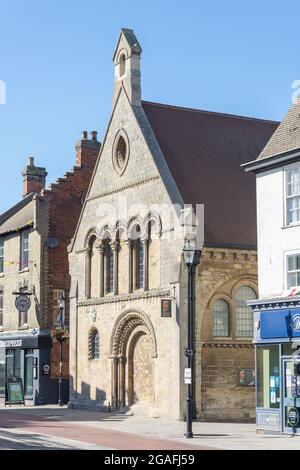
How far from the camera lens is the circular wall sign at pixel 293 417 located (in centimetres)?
2752

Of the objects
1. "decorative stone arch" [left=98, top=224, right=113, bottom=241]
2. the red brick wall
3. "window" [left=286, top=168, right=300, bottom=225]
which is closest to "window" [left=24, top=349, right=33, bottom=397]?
the red brick wall

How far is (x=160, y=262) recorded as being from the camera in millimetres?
36906

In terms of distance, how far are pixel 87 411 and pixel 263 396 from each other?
13.0 meters

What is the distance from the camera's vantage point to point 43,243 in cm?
4722

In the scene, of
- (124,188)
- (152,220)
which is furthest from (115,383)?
(124,188)

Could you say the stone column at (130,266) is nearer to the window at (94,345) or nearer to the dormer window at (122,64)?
the window at (94,345)

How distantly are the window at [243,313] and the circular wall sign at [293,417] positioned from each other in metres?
9.18

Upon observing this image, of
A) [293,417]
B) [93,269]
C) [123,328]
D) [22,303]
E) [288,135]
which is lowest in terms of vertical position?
[293,417]

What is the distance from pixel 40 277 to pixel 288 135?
20347 mm

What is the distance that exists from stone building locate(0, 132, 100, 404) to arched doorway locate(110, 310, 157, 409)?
24.7 ft

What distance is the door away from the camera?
27.6 meters

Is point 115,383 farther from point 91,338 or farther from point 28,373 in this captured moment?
point 28,373

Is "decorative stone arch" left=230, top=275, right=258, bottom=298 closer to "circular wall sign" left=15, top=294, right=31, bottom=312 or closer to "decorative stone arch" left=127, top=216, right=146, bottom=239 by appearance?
"decorative stone arch" left=127, top=216, right=146, bottom=239

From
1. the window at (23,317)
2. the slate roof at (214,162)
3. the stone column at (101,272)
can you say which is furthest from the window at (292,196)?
the window at (23,317)
